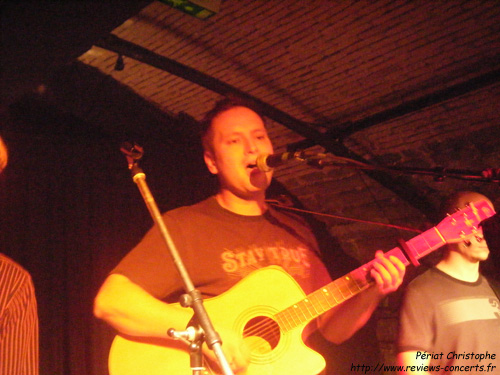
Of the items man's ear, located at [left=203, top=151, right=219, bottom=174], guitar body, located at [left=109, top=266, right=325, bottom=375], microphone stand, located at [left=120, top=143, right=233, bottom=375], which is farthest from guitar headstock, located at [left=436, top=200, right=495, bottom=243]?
microphone stand, located at [left=120, top=143, right=233, bottom=375]

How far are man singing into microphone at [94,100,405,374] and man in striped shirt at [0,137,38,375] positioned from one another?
275 millimetres

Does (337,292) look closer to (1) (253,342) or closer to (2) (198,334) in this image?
(1) (253,342)

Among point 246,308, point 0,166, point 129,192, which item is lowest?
point 246,308

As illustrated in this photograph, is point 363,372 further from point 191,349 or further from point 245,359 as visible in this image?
point 191,349

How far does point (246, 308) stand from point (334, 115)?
6.68 ft

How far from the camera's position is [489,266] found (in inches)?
128

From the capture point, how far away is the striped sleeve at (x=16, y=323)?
1908 mm

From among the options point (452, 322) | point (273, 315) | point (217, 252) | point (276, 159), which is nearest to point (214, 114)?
point (276, 159)

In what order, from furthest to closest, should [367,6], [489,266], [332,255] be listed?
[332,255] → [489,266] → [367,6]

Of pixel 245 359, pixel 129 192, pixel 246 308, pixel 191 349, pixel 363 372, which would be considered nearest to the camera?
pixel 191 349

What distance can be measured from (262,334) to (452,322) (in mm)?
1094

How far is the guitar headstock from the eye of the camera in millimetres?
2398

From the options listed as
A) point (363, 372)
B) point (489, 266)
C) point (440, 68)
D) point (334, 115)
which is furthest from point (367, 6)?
point (363, 372)

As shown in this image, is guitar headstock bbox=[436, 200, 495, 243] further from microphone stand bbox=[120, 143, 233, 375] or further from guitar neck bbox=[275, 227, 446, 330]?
microphone stand bbox=[120, 143, 233, 375]
